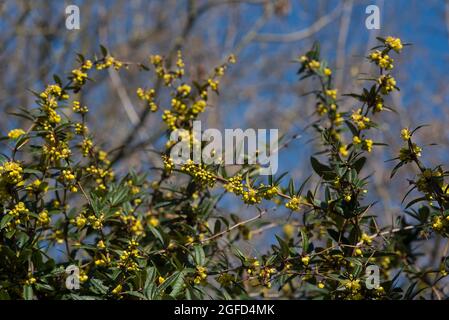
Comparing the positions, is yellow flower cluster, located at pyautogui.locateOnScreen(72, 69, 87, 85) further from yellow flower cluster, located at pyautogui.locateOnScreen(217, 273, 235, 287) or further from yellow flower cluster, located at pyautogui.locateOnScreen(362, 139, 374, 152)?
yellow flower cluster, located at pyautogui.locateOnScreen(362, 139, 374, 152)

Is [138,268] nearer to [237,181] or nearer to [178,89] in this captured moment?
[237,181]

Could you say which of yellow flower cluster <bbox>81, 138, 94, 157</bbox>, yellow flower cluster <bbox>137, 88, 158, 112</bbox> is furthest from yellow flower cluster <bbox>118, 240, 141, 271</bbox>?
yellow flower cluster <bbox>137, 88, 158, 112</bbox>

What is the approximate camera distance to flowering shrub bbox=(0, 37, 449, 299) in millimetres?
1658

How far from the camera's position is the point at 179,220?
2.05 meters

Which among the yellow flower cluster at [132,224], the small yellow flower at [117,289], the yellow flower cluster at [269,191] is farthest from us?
the yellow flower cluster at [132,224]

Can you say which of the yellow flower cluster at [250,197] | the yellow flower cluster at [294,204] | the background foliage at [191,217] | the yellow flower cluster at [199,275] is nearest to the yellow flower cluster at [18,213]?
the background foliage at [191,217]

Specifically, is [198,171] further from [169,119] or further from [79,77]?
[79,77]

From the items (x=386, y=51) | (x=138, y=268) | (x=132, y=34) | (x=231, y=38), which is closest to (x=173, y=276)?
(x=138, y=268)

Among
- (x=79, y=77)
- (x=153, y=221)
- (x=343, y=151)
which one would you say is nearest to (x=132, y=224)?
(x=153, y=221)

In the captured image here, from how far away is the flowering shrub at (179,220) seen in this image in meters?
1.66

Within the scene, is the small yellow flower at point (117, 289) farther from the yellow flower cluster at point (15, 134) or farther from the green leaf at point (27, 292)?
the yellow flower cluster at point (15, 134)

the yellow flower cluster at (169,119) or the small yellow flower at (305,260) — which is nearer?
the small yellow flower at (305,260)

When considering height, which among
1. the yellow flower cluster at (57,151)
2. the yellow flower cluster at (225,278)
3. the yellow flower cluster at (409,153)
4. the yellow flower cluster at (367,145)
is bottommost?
the yellow flower cluster at (225,278)

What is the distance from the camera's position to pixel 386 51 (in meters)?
1.85
